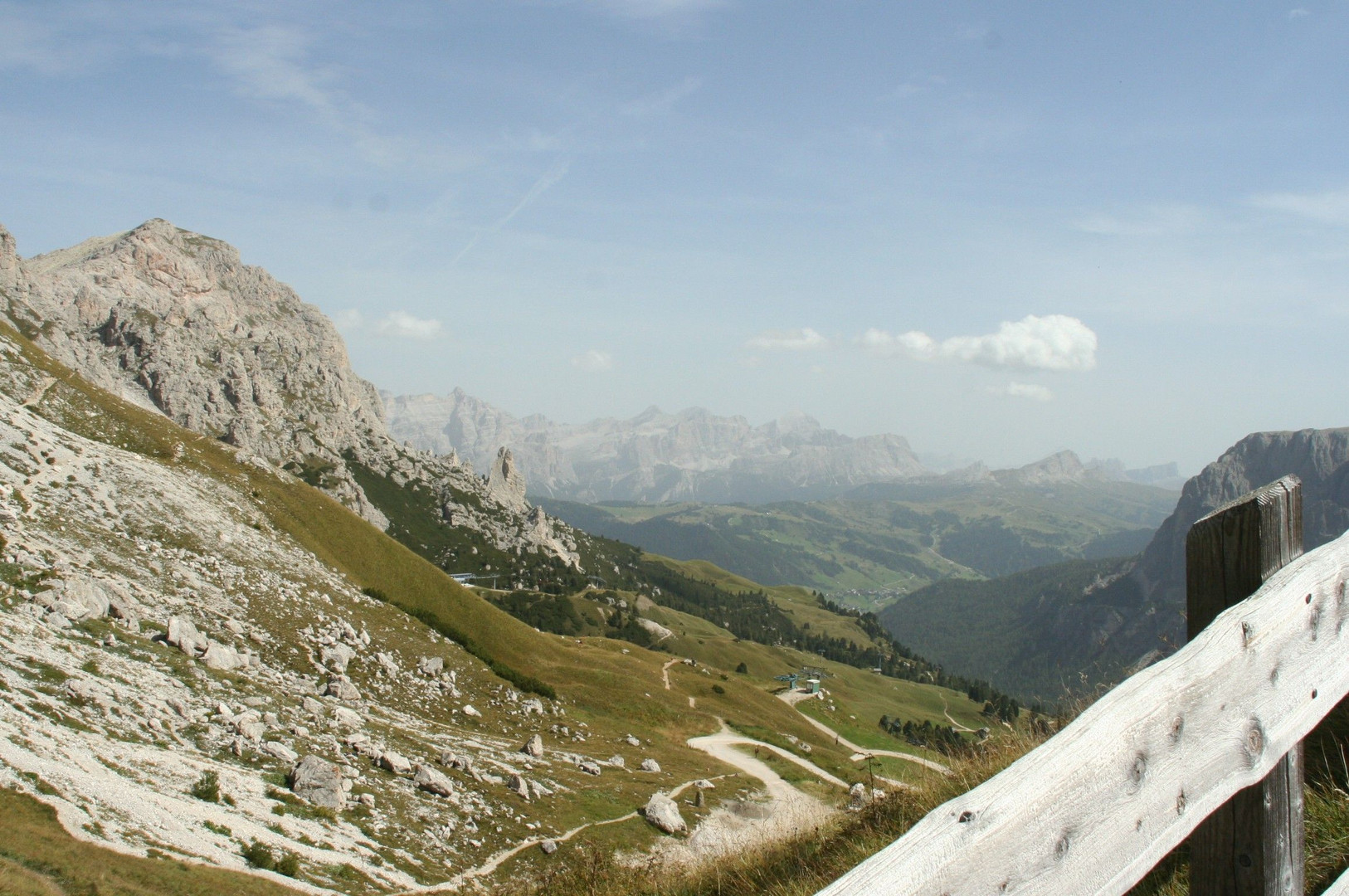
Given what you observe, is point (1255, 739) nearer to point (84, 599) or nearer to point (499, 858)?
point (499, 858)

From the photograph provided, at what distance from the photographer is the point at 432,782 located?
37.6 meters

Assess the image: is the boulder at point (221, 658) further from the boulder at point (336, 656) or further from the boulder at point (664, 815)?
the boulder at point (664, 815)

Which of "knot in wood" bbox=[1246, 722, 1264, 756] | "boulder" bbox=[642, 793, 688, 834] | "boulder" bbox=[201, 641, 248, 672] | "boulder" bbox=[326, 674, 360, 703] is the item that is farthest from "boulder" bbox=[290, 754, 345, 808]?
"knot in wood" bbox=[1246, 722, 1264, 756]

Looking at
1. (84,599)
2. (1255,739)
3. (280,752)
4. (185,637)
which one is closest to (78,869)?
(280,752)

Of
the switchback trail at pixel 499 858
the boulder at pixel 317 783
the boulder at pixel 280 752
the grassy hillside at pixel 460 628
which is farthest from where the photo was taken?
the grassy hillside at pixel 460 628

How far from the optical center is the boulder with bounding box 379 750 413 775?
38094 mm

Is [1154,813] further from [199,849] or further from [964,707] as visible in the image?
[964,707]

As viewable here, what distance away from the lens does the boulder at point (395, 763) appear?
3809cm

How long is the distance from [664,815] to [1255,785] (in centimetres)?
4429

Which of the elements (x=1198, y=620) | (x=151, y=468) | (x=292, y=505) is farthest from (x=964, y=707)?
(x=1198, y=620)

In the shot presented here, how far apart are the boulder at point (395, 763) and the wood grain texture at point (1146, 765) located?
40525mm

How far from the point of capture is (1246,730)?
4000 mm

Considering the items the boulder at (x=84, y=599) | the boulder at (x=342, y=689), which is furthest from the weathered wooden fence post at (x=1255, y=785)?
the boulder at (x=342, y=689)

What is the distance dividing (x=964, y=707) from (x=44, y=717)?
204138 millimetres
